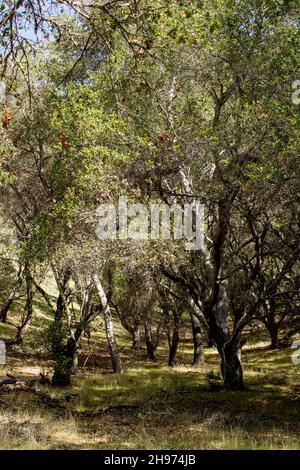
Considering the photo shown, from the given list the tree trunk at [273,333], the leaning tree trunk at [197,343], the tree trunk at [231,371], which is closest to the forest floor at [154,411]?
Result: the tree trunk at [231,371]

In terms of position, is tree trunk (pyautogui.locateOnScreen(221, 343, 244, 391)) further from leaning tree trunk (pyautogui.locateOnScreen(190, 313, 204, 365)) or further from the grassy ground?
leaning tree trunk (pyautogui.locateOnScreen(190, 313, 204, 365))

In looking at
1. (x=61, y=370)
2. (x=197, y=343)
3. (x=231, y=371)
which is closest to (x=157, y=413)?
(x=231, y=371)

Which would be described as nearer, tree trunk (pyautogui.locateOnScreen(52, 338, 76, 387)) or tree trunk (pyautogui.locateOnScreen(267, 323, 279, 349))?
tree trunk (pyautogui.locateOnScreen(52, 338, 76, 387))

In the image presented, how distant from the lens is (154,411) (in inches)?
589

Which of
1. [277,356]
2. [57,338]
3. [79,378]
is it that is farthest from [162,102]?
[277,356]

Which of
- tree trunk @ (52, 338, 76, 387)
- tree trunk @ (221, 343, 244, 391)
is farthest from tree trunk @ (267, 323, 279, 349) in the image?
tree trunk @ (52, 338, 76, 387)

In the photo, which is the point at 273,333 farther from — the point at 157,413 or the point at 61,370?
the point at 157,413

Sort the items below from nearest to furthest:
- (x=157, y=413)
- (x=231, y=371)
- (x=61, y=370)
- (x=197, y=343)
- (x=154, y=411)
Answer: (x=157, y=413) < (x=154, y=411) < (x=231, y=371) < (x=61, y=370) < (x=197, y=343)

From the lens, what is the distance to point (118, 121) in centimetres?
1359

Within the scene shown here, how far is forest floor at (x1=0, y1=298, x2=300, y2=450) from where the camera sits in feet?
34.5

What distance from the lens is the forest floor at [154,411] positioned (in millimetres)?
10508

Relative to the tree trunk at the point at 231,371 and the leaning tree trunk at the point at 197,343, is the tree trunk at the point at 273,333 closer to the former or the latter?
the leaning tree trunk at the point at 197,343

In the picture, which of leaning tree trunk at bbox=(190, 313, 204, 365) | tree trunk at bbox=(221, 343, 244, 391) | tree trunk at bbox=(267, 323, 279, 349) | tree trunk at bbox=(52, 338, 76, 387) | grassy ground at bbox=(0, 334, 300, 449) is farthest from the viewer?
tree trunk at bbox=(267, 323, 279, 349)
